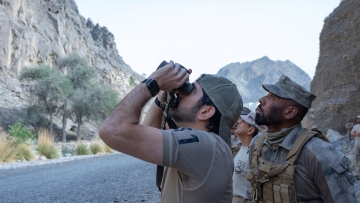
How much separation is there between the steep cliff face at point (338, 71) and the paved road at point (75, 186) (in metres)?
7.90

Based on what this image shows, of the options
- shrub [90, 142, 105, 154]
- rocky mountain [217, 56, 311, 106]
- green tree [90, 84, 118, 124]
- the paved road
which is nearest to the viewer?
the paved road

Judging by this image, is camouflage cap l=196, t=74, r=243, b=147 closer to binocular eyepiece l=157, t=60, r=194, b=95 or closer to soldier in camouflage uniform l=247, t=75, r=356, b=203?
binocular eyepiece l=157, t=60, r=194, b=95

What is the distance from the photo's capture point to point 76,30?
56.3 metres

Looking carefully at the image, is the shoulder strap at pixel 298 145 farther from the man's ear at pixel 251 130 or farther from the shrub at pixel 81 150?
the shrub at pixel 81 150

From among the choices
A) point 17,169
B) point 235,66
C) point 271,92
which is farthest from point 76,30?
point 235,66

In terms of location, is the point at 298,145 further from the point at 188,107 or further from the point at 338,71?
the point at 338,71

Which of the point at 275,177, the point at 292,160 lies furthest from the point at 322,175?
the point at 275,177

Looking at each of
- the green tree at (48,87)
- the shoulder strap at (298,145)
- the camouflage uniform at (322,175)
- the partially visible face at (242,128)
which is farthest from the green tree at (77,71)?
the camouflage uniform at (322,175)

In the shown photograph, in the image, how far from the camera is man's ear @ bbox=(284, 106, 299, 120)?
3.14 meters

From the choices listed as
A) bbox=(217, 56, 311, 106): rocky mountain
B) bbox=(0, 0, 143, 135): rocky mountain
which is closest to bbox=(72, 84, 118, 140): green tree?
bbox=(0, 0, 143, 135): rocky mountain

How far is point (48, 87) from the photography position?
36438mm

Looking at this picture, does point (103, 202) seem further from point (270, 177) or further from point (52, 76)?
point (52, 76)

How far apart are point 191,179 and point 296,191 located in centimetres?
130

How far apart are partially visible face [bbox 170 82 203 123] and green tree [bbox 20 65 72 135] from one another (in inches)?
1409
